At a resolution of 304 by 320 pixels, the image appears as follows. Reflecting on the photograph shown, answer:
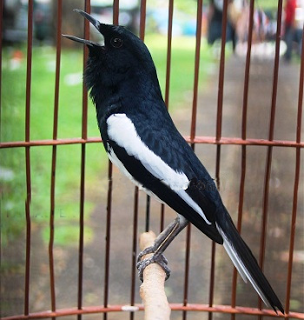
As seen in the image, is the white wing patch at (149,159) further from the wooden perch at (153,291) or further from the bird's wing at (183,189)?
the wooden perch at (153,291)

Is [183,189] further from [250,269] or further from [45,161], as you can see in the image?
[45,161]

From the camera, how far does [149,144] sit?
7.46ft

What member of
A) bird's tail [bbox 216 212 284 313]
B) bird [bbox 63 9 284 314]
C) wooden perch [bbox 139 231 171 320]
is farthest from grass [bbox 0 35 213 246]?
bird's tail [bbox 216 212 284 313]

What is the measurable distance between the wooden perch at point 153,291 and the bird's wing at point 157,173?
0.69 feet

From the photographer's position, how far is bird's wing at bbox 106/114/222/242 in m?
2.25

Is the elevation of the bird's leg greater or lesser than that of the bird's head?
lesser

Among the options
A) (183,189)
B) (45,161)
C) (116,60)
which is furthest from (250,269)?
(45,161)

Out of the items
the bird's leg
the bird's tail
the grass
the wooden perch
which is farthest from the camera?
the grass

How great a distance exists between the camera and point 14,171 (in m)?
5.15

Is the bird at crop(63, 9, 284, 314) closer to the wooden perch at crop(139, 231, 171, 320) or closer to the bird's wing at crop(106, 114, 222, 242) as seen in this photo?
the bird's wing at crop(106, 114, 222, 242)

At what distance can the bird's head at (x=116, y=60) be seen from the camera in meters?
2.32

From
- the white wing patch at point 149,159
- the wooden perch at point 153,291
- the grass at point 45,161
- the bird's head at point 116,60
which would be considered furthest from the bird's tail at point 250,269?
the grass at point 45,161

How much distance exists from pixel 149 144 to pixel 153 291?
516mm

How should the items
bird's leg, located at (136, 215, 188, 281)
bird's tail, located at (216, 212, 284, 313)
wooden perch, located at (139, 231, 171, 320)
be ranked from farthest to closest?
bird's leg, located at (136, 215, 188, 281)
bird's tail, located at (216, 212, 284, 313)
wooden perch, located at (139, 231, 171, 320)
